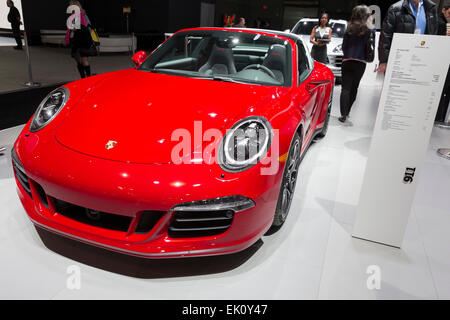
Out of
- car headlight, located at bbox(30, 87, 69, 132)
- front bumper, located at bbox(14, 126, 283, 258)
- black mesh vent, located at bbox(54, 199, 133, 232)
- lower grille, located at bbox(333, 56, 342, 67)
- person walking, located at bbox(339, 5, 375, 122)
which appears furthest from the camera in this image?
lower grille, located at bbox(333, 56, 342, 67)

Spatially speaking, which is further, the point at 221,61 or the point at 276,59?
the point at 221,61

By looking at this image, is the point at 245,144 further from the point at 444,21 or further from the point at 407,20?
the point at 444,21

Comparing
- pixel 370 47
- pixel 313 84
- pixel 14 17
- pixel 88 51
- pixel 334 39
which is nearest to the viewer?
pixel 313 84

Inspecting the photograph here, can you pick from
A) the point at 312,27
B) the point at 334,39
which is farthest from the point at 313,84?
the point at 312,27

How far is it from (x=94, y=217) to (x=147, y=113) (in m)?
0.61

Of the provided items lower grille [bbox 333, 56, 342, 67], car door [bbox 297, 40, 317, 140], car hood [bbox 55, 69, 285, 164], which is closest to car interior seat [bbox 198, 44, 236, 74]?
car hood [bbox 55, 69, 285, 164]

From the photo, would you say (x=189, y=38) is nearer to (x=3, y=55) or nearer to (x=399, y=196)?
(x=399, y=196)

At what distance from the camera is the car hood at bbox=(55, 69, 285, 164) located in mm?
1672

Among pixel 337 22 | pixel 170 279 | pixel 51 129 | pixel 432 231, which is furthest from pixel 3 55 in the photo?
pixel 432 231

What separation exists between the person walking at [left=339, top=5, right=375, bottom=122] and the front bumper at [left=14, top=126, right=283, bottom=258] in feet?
11.0

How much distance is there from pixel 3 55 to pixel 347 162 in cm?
984

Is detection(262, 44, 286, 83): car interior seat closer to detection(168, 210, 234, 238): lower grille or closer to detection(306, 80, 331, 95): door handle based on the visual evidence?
detection(306, 80, 331, 95): door handle

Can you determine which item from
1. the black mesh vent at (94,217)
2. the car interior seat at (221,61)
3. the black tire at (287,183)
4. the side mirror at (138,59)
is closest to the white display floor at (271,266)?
the black tire at (287,183)

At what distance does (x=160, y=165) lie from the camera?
5.18 feet
